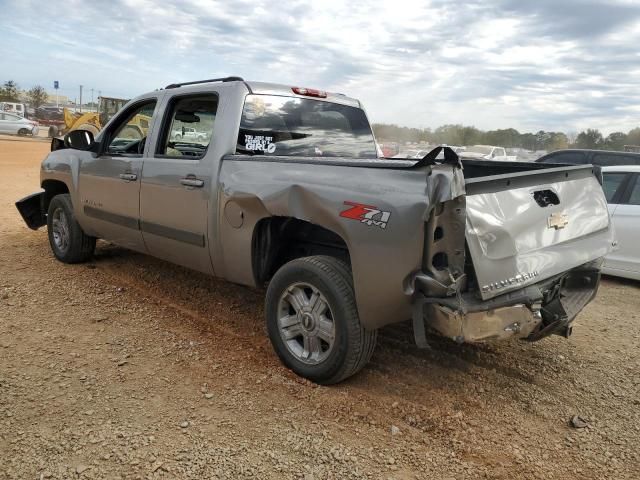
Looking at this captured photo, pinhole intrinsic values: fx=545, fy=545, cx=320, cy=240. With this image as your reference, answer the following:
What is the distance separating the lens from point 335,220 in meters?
3.20

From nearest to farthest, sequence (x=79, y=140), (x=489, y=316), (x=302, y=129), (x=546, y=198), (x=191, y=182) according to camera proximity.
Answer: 1. (x=489, y=316)
2. (x=546, y=198)
3. (x=191, y=182)
4. (x=302, y=129)
5. (x=79, y=140)

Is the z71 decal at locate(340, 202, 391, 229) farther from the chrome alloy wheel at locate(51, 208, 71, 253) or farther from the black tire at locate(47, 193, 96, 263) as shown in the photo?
the chrome alloy wheel at locate(51, 208, 71, 253)

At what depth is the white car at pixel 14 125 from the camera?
106 feet

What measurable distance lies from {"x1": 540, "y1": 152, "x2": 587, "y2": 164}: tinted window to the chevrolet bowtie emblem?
6.81m

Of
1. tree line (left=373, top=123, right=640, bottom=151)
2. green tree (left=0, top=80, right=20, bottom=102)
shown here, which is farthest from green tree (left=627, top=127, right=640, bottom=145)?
green tree (left=0, top=80, right=20, bottom=102)

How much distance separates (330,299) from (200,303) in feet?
6.77

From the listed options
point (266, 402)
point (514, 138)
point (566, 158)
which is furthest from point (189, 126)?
point (514, 138)

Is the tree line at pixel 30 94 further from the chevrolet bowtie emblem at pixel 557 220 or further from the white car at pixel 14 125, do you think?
the chevrolet bowtie emblem at pixel 557 220

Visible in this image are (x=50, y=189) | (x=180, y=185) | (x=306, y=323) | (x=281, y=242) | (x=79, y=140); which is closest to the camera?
(x=306, y=323)

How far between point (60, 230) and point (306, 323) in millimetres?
3964

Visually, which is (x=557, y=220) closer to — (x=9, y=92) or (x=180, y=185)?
(x=180, y=185)

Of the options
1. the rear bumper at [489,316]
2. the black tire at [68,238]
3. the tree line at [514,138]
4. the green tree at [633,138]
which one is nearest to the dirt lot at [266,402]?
the rear bumper at [489,316]

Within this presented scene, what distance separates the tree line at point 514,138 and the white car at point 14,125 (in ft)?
76.3

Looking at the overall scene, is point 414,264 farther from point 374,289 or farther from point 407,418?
point 407,418
